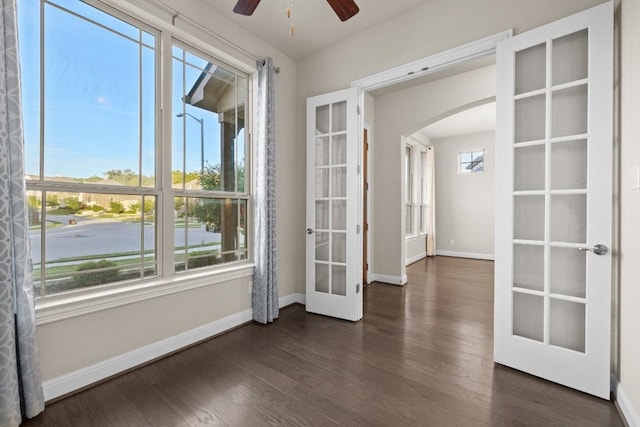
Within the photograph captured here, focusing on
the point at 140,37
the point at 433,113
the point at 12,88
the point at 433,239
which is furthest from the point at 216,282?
the point at 433,239

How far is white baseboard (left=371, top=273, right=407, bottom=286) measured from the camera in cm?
452

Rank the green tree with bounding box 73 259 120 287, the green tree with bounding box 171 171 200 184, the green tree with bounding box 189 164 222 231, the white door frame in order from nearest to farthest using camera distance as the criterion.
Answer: the green tree with bounding box 73 259 120 287 → the white door frame → the green tree with bounding box 171 171 200 184 → the green tree with bounding box 189 164 222 231

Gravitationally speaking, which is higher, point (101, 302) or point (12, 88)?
point (12, 88)

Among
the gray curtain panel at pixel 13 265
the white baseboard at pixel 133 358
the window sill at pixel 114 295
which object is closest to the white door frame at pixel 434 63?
the window sill at pixel 114 295

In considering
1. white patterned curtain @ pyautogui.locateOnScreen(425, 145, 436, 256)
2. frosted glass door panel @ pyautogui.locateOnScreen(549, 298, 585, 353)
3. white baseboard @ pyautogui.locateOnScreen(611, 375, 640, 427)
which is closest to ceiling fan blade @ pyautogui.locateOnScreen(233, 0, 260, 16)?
frosted glass door panel @ pyautogui.locateOnScreen(549, 298, 585, 353)

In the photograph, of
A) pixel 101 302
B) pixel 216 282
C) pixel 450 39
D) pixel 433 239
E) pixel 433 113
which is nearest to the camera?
pixel 101 302

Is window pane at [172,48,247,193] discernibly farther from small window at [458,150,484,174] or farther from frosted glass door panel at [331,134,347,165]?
small window at [458,150,484,174]

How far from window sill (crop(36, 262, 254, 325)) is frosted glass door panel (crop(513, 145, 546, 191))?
2.65 metres

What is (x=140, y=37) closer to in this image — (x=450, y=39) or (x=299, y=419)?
(x=450, y=39)

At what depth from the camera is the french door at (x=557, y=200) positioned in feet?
5.90

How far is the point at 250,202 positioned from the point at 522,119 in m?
2.57

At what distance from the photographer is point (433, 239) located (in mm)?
7137

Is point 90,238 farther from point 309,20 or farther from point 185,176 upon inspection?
point 309,20

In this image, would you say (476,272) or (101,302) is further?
(476,272)
